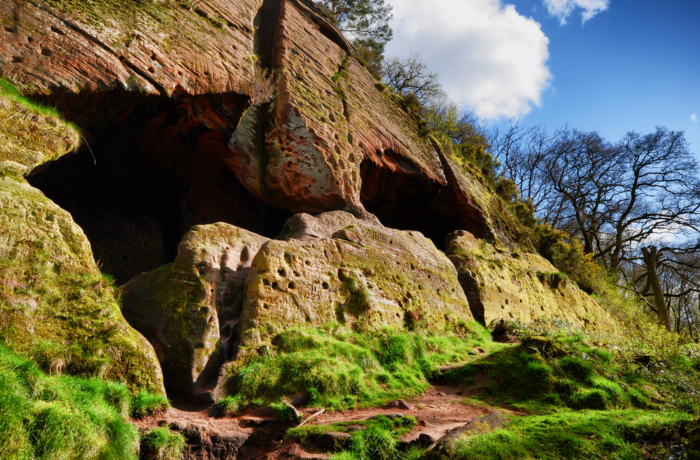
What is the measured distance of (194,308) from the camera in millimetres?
4855

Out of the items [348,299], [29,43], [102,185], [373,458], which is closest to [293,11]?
[102,185]

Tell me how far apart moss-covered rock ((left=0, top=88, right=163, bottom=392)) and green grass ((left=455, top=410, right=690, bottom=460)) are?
2910 mm

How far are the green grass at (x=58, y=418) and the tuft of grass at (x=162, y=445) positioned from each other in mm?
120

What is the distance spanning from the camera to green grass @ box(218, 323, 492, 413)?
450cm

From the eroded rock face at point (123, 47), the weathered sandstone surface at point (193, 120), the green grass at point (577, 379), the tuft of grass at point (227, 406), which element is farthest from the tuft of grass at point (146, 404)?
the green grass at point (577, 379)

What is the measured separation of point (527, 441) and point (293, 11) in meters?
10.3

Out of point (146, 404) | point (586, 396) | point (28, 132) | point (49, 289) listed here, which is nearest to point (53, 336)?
point (49, 289)

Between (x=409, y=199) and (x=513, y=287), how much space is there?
3.56 metres

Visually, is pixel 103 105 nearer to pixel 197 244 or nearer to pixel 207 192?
pixel 197 244

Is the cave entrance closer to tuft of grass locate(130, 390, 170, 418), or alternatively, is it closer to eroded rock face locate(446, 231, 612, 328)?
tuft of grass locate(130, 390, 170, 418)

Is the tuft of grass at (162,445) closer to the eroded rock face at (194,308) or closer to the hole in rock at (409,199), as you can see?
the eroded rock face at (194,308)

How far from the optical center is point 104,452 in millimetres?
2760

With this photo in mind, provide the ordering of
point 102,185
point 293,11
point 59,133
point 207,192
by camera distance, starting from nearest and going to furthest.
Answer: point 59,133, point 102,185, point 207,192, point 293,11

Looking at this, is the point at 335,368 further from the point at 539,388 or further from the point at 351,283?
the point at 539,388
